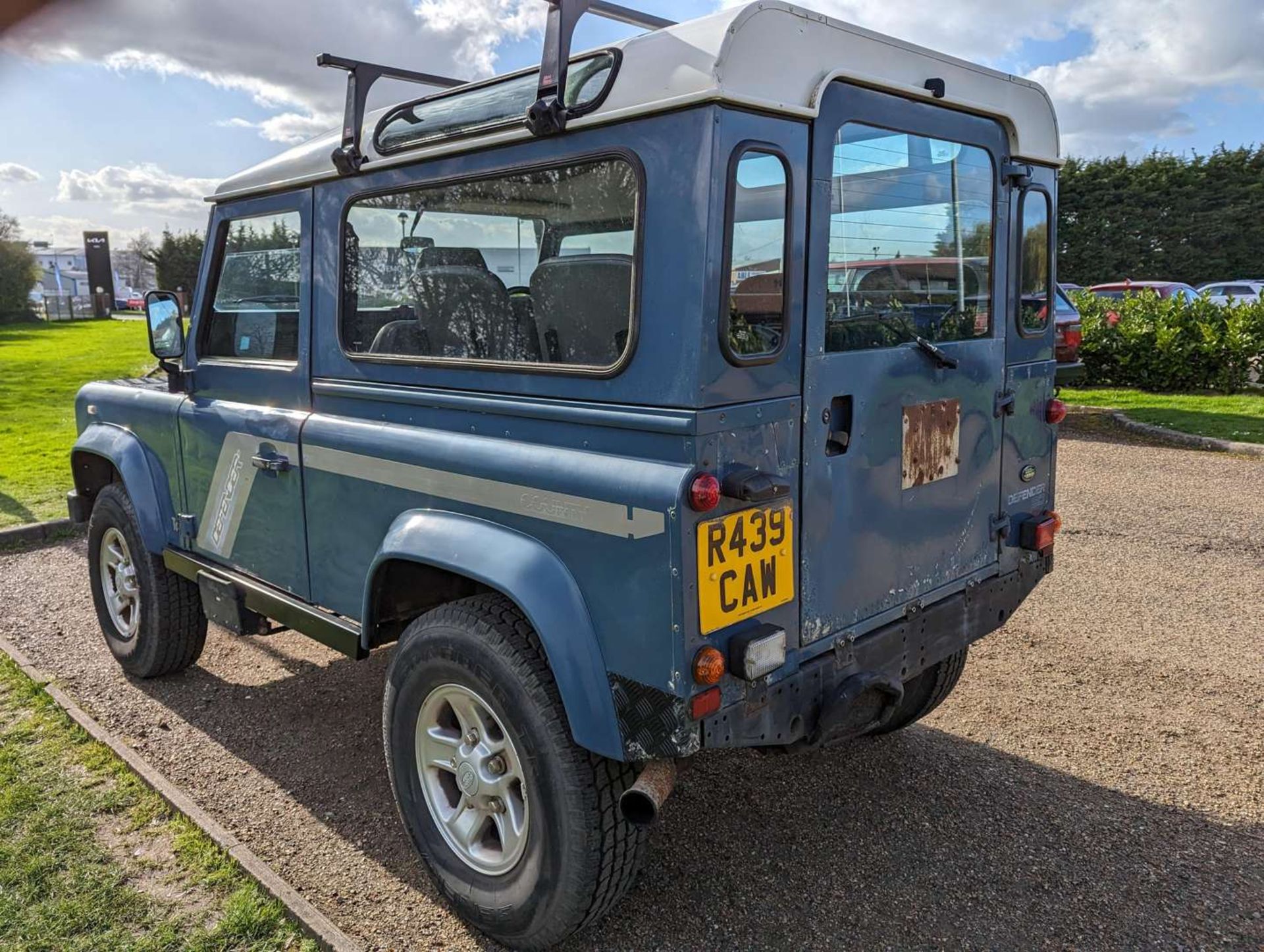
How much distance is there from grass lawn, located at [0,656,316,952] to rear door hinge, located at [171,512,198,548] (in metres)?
0.88

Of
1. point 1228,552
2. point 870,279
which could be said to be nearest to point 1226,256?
point 1228,552

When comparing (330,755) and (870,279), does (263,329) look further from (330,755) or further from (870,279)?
(870,279)

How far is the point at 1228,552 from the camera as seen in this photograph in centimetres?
623

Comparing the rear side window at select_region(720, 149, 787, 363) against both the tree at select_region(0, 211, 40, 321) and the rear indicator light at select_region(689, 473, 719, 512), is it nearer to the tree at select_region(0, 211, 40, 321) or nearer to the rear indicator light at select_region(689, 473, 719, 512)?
the rear indicator light at select_region(689, 473, 719, 512)

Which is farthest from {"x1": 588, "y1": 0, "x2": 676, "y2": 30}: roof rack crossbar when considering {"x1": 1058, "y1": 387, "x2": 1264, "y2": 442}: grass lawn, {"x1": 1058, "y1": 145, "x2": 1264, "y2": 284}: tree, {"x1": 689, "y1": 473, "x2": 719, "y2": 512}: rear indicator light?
{"x1": 1058, "y1": 145, "x2": 1264, "y2": 284}: tree

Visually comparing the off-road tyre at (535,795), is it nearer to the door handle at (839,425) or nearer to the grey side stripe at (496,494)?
the grey side stripe at (496,494)

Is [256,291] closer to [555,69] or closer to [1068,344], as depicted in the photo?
[555,69]

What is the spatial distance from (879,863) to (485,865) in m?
1.29

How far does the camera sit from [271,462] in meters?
3.46

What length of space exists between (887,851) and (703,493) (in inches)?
67.3

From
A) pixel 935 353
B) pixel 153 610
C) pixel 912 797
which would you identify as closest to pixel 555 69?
pixel 935 353

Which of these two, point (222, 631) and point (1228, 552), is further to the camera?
point (1228, 552)

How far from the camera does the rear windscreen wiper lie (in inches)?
110

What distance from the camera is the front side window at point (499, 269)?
2449 mm
